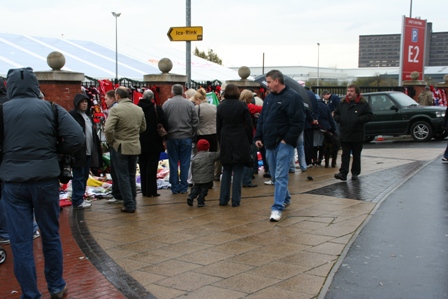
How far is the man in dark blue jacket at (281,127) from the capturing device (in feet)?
25.1

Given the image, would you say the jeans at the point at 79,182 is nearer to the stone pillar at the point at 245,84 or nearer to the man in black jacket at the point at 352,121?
the man in black jacket at the point at 352,121

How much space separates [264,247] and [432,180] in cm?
561

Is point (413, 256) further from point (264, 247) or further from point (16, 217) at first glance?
point (16, 217)

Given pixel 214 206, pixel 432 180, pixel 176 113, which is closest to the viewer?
pixel 214 206

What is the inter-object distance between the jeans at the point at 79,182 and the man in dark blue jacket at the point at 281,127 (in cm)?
302

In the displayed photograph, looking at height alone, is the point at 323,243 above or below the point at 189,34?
below

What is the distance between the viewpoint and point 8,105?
15.6ft

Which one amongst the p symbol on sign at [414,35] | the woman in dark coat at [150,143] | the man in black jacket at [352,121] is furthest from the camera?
the p symbol on sign at [414,35]

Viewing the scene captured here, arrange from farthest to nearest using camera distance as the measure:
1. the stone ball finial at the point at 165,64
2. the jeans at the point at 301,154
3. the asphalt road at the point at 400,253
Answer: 1. the stone ball finial at the point at 165,64
2. the jeans at the point at 301,154
3. the asphalt road at the point at 400,253

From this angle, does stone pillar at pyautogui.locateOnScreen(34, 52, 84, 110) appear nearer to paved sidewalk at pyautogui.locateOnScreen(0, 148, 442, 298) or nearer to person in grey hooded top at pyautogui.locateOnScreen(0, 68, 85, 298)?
paved sidewalk at pyautogui.locateOnScreen(0, 148, 442, 298)

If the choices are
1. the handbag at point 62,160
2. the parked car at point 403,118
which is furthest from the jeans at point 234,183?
the parked car at point 403,118

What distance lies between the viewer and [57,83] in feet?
38.4

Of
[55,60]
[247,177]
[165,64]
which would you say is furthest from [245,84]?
[247,177]

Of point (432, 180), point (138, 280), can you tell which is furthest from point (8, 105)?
point (432, 180)
